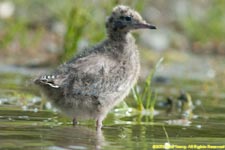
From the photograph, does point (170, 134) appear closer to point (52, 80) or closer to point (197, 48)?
point (52, 80)

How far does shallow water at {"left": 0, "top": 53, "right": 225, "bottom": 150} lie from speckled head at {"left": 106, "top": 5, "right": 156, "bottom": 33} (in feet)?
3.23

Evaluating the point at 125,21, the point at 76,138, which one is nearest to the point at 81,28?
the point at 125,21

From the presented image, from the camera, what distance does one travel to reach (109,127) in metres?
7.89

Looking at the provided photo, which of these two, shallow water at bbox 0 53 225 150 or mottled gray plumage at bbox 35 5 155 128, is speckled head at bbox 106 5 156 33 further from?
shallow water at bbox 0 53 225 150

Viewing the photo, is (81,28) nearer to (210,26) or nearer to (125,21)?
(125,21)

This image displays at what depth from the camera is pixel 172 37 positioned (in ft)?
56.8

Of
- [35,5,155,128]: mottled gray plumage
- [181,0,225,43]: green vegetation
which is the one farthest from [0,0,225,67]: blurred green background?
[35,5,155,128]: mottled gray plumage

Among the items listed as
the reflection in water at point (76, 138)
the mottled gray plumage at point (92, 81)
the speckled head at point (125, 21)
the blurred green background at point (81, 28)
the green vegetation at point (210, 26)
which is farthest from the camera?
the green vegetation at point (210, 26)

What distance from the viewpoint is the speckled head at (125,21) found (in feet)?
27.8

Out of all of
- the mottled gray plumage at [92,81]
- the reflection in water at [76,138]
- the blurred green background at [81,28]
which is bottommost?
the reflection in water at [76,138]

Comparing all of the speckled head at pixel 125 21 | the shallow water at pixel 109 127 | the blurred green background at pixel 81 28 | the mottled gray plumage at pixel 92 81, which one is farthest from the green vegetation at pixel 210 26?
the mottled gray plumage at pixel 92 81

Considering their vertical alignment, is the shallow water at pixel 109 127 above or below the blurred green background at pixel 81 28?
below

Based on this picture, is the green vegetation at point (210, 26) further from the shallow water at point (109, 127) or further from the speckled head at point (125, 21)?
the speckled head at point (125, 21)

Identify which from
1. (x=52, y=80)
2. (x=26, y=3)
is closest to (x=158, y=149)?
(x=52, y=80)
